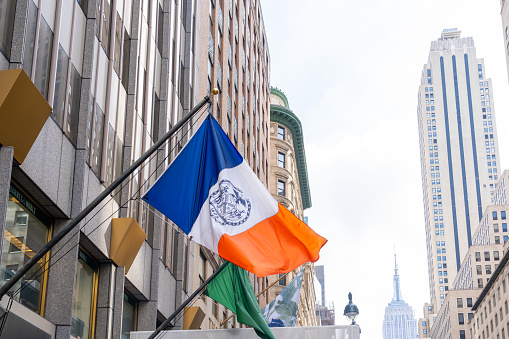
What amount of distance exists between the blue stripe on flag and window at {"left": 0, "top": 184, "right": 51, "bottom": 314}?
3.27m

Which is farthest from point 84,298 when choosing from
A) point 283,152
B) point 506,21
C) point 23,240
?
point 506,21

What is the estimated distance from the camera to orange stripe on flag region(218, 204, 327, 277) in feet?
43.8

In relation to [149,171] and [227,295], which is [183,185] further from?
[149,171]

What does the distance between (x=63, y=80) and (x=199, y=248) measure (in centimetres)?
1855

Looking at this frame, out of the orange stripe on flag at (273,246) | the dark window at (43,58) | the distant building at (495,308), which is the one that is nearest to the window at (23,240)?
the dark window at (43,58)

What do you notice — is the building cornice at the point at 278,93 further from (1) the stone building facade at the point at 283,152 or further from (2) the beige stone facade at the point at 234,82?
(2) the beige stone facade at the point at 234,82

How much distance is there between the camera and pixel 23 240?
15250 mm

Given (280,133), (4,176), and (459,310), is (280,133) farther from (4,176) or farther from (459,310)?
(459,310)

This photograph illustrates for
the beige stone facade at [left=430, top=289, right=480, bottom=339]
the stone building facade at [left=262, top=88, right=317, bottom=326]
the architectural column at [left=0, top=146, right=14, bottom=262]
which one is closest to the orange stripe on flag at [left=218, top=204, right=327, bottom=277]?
the architectural column at [left=0, top=146, right=14, bottom=262]

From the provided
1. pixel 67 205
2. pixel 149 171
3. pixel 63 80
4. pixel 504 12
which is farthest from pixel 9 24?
pixel 504 12

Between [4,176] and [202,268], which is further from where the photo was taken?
[202,268]

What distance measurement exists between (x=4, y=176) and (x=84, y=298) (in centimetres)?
654

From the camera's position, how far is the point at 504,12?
290 ft

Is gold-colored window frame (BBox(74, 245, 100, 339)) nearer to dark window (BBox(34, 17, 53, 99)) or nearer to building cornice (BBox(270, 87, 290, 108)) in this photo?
dark window (BBox(34, 17, 53, 99))
